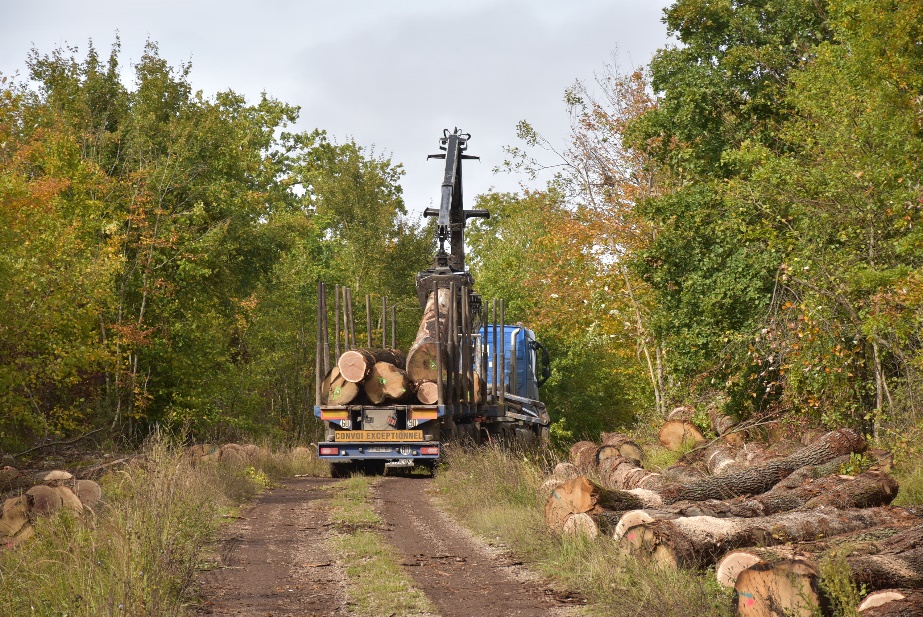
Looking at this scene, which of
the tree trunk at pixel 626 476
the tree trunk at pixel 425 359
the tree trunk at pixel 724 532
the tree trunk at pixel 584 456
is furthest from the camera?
the tree trunk at pixel 425 359

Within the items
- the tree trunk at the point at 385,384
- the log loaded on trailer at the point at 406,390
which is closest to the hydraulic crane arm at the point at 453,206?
the log loaded on trailer at the point at 406,390

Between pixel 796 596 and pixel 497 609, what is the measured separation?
2.15 metres

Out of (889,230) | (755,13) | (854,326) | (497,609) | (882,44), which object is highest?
(755,13)

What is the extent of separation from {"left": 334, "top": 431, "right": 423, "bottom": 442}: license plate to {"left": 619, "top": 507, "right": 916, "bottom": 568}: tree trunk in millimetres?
9264

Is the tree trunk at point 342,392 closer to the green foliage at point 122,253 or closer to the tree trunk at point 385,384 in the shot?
the tree trunk at point 385,384

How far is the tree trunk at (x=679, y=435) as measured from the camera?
19.5 meters

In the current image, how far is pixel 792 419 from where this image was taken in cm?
1599

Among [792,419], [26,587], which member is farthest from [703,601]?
[792,419]

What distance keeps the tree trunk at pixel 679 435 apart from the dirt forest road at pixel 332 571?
314 inches

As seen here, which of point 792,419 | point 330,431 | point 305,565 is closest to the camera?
point 305,565

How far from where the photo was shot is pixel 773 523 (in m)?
8.48

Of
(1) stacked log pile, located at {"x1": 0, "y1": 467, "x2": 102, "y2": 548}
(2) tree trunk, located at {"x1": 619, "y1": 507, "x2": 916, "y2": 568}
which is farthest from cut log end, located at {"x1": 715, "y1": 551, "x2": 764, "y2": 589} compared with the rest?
(1) stacked log pile, located at {"x1": 0, "y1": 467, "x2": 102, "y2": 548}

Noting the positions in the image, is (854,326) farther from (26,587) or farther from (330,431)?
(26,587)

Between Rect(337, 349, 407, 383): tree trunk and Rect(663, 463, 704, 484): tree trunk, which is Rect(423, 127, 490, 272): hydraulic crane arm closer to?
Rect(337, 349, 407, 383): tree trunk
